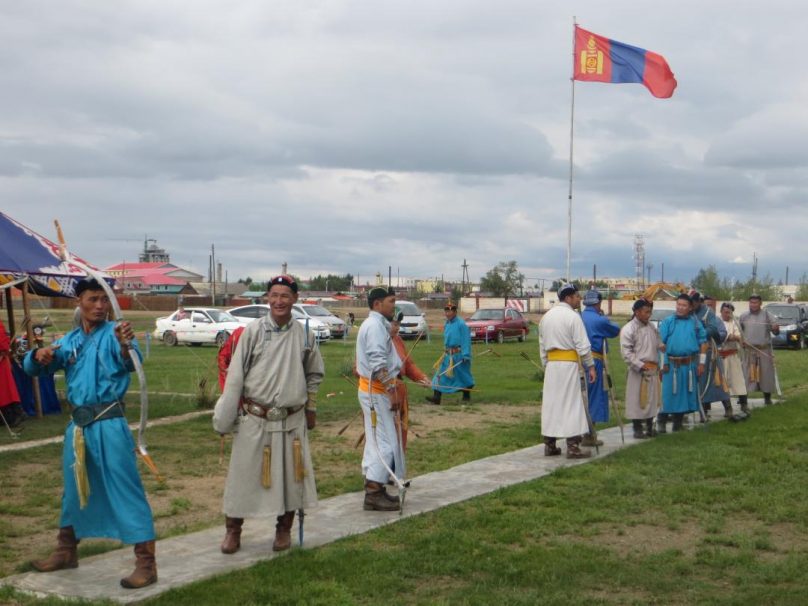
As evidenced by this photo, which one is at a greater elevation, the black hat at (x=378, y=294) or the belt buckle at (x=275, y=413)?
the black hat at (x=378, y=294)

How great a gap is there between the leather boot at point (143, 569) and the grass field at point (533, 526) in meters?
0.29

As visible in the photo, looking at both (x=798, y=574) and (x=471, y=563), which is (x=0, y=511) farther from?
(x=798, y=574)

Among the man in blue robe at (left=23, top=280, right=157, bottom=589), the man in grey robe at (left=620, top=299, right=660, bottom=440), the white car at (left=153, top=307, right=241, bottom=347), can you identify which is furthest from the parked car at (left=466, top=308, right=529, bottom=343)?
the man in blue robe at (left=23, top=280, right=157, bottom=589)

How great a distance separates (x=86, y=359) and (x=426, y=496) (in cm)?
345

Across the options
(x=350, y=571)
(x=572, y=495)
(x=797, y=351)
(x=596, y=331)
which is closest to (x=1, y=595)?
(x=350, y=571)

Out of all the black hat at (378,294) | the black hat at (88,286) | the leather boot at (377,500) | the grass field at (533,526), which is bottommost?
the grass field at (533,526)

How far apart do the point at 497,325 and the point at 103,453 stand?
28.0 m

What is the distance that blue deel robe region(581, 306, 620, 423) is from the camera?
1092 centimetres

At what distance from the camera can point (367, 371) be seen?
24.8 ft

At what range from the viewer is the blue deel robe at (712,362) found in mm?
12719

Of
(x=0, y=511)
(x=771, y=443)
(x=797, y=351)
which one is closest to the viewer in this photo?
(x=0, y=511)

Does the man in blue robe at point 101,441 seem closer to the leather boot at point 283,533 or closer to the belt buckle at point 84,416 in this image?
the belt buckle at point 84,416

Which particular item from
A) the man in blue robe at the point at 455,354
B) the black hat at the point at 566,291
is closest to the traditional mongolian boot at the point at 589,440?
the black hat at the point at 566,291

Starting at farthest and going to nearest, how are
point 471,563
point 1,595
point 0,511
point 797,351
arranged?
point 797,351, point 0,511, point 471,563, point 1,595
